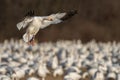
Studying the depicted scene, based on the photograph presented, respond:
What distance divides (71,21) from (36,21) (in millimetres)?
26090

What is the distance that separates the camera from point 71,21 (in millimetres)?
39375

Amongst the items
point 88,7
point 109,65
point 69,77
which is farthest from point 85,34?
point 69,77

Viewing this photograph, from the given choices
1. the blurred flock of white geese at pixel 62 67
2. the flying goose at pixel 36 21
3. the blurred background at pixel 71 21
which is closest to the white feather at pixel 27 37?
the flying goose at pixel 36 21

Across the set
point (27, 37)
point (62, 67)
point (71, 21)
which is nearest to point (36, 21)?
point (27, 37)

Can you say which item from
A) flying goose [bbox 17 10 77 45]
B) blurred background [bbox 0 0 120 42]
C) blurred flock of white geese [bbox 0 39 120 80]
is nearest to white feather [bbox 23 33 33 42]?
flying goose [bbox 17 10 77 45]

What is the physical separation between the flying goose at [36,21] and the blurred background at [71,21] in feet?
75.0

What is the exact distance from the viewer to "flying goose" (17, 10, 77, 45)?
1309 cm

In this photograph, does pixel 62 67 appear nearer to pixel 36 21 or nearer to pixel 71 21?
pixel 36 21

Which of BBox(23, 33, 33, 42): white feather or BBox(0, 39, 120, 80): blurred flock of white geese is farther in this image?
BBox(0, 39, 120, 80): blurred flock of white geese

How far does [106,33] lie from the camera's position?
125 ft

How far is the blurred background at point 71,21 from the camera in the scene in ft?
123

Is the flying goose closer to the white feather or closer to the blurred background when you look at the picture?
the white feather

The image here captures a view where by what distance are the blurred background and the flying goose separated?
22.9 metres

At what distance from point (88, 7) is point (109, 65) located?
22479 mm
